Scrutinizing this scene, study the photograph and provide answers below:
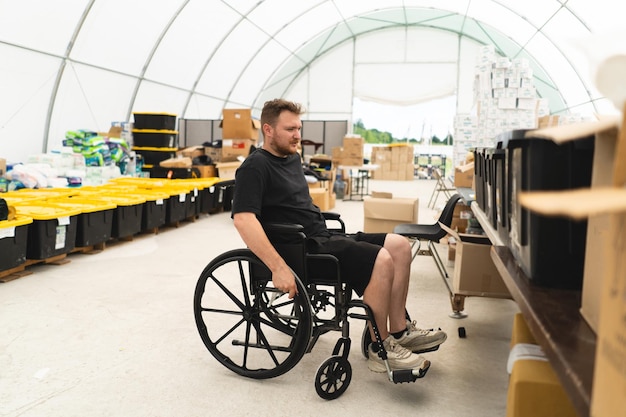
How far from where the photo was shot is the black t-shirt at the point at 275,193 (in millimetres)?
2115

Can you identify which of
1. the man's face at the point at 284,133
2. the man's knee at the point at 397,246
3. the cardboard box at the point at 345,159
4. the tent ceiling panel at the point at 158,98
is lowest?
the man's knee at the point at 397,246

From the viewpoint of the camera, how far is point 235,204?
2.11 meters

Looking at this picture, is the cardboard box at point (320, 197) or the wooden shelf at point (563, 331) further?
the cardboard box at point (320, 197)

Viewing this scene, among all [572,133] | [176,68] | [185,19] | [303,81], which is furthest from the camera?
[303,81]

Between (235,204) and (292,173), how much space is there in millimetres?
369

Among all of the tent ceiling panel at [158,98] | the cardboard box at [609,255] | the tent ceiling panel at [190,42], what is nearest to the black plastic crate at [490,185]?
the cardboard box at [609,255]

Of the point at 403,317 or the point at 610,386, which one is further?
the point at 403,317

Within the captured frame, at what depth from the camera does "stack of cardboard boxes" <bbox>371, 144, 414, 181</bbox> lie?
1614 centimetres

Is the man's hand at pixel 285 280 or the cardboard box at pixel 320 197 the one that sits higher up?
the cardboard box at pixel 320 197

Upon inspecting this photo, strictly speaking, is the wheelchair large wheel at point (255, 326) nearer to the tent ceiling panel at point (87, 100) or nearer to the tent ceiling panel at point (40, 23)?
the tent ceiling panel at point (40, 23)

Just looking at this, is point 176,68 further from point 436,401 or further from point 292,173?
point 436,401

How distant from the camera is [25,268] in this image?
12.9ft

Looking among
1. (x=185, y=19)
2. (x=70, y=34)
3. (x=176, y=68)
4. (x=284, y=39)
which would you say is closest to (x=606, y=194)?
(x=70, y=34)

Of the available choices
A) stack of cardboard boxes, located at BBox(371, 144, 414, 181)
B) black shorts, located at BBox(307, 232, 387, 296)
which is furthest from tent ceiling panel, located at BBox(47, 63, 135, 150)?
stack of cardboard boxes, located at BBox(371, 144, 414, 181)
